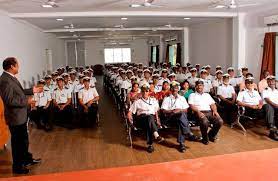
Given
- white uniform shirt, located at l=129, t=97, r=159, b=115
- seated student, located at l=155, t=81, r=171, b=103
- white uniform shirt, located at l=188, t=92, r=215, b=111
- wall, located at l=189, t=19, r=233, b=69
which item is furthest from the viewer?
wall, located at l=189, t=19, r=233, b=69

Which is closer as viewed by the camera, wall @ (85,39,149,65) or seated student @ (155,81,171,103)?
seated student @ (155,81,171,103)

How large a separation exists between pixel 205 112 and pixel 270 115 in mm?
1143

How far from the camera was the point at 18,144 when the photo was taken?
371cm

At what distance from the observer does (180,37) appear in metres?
13.4

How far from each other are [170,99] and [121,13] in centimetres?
317

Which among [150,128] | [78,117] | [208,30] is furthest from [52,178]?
[208,30]

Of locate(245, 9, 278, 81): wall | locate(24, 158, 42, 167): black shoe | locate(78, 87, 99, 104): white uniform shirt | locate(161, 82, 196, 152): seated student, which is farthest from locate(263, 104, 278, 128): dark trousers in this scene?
locate(24, 158, 42, 167): black shoe

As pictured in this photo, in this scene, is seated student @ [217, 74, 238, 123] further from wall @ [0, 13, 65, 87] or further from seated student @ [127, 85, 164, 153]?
wall @ [0, 13, 65, 87]

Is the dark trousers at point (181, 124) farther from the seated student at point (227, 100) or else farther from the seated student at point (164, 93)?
the seated student at point (227, 100)

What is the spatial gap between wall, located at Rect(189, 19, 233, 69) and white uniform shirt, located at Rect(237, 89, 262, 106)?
3.52 m

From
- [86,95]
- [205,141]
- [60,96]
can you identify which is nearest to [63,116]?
[60,96]

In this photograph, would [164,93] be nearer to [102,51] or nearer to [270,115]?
[270,115]

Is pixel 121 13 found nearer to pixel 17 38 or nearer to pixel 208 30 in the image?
pixel 17 38

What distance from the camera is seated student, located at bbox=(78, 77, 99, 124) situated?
6103 mm
